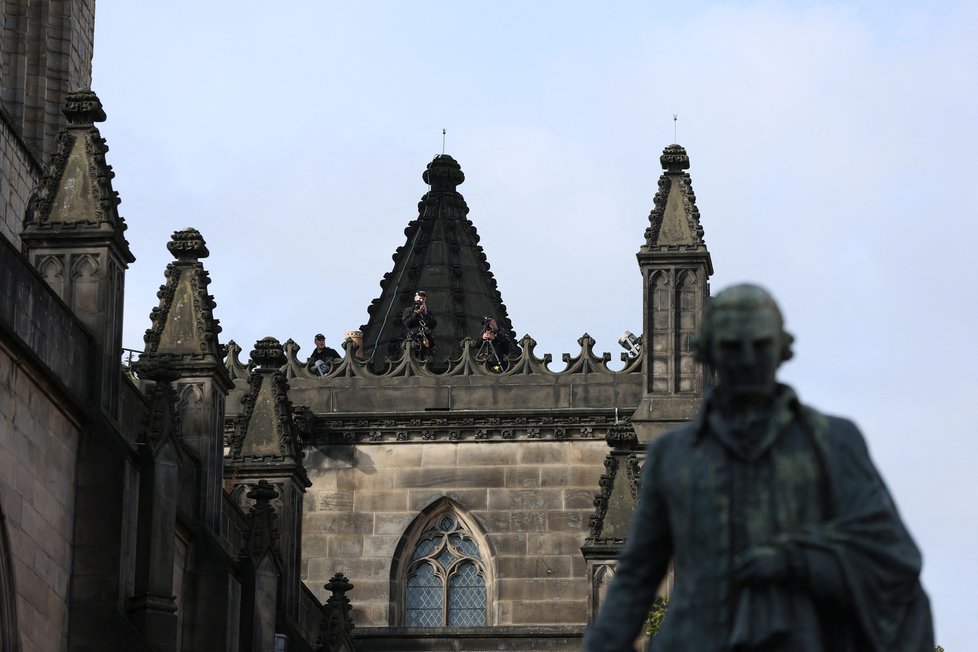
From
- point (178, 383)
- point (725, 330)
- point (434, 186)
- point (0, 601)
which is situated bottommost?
point (725, 330)

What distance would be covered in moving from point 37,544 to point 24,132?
1720 centimetres

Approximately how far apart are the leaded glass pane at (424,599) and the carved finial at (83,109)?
60.0ft

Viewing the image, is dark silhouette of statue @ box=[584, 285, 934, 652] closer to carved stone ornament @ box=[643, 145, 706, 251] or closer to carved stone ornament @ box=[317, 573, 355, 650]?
carved stone ornament @ box=[317, 573, 355, 650]

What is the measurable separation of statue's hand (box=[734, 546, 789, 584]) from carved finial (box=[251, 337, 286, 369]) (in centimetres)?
2918

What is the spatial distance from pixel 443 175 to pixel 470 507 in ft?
20.5

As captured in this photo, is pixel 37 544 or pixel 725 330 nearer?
pixel 725 330

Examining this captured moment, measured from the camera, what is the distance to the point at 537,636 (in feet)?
150

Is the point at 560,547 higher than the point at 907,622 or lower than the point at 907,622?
higher

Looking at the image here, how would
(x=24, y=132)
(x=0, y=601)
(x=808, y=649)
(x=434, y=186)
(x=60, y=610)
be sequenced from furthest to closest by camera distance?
(x=434, y=186) → (x=24, y=132) → (x=60, y=610) → (x=0, y=601) → (x=808, y=649)

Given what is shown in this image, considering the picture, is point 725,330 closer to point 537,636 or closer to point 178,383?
point 178,383

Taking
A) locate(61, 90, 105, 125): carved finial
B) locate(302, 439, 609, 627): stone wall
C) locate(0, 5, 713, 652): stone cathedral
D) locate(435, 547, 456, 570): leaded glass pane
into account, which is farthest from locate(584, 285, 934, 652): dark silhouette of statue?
locate(435, 547, 456, 570): leaded glass pane

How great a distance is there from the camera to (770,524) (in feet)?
28.8

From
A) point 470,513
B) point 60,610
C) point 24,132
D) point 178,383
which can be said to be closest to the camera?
point 60,610

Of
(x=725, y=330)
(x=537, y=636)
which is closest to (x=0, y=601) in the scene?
(x=725, y=330)
